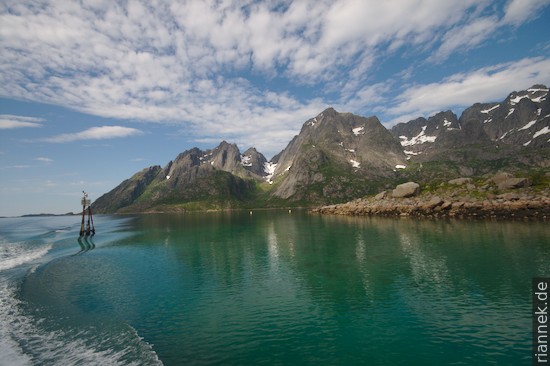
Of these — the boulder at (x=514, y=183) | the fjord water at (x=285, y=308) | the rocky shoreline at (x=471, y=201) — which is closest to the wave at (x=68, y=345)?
the fjord water at (x=285, y=308)

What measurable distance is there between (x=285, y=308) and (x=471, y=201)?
108 m

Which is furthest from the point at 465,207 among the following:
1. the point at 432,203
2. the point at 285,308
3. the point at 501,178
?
the point at 285,308

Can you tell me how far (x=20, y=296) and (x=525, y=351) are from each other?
54.4 meters

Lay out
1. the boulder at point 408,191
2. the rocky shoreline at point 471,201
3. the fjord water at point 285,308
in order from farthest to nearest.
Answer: the boulder at point 408,191 < the rocky shoreline at point 471,201 < the fjord water at point 285,308

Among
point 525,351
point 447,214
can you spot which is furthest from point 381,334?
point 447,214

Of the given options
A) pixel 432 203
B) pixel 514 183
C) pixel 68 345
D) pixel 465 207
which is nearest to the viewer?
pixel 68 345

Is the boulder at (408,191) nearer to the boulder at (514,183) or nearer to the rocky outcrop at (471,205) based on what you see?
the rocky outcrop at (471,205)

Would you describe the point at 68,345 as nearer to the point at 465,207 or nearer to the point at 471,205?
the point at 471,205

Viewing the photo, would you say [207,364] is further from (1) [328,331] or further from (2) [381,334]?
(2) [381,334]

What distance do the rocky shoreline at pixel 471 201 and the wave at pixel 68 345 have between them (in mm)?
111549

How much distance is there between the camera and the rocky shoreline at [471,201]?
97.0 meters

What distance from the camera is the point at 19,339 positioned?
84.6ft

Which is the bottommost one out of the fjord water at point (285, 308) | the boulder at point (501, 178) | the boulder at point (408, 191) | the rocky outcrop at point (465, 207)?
the fjord water at point (285, 308)

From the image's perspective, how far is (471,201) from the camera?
112188mm
